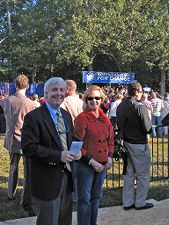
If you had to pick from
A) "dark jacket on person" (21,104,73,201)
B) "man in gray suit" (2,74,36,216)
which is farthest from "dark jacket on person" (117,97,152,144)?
"dark jacket on person" (21,104,73,201)

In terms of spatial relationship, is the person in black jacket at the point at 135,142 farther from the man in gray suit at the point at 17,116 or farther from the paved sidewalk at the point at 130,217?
the man in gray suit at the point at 17,116

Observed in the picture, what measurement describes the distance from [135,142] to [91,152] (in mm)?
1281

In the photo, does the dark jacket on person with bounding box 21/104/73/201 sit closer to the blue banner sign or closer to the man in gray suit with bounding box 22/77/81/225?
the man in gray suit with bounding box 22/77/81/225

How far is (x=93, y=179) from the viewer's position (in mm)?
4484

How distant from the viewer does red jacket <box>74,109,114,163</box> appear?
173 inches

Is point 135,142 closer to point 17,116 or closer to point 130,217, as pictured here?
point 130,217

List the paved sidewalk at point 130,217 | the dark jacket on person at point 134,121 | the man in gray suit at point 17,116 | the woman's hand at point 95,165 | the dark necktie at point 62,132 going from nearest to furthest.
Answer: the dark necktie at point 62,132, the woman's hand at point 95,165, the paved sidewalk at point 130,217, the dark jacket on person at point 134,121, the man in gray suit at point 17,116

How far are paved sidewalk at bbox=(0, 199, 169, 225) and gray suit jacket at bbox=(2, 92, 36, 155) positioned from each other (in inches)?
44.6

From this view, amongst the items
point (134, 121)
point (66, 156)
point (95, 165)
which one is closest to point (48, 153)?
point (66, 156)

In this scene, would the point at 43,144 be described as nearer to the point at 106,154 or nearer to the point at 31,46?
the point at 106,154

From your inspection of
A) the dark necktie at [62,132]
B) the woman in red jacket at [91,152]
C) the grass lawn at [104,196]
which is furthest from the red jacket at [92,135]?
the grass lawn at [104,196]

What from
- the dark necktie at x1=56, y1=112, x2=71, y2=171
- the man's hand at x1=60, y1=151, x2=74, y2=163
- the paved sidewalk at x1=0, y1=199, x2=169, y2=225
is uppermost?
the dark necktie at x1=56, y1=112, x2=71, y2=171

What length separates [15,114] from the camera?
573 cm

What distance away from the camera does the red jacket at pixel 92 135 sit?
14.4 feet
